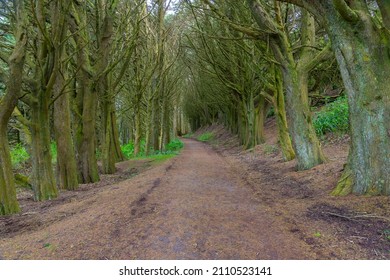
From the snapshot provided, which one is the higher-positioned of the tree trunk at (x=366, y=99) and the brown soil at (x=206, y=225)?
the tree trunk at (x=366, y=99)

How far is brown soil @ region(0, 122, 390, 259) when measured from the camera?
3581 mm

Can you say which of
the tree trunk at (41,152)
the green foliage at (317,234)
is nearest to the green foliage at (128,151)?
the tree trunk at (41,152)

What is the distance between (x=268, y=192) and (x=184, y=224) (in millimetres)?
3277

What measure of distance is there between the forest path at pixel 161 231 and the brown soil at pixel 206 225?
0.01m

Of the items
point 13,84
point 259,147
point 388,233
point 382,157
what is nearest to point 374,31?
point 382,157

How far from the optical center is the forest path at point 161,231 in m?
3.54

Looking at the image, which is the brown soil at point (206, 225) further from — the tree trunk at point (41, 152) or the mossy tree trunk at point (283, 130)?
the mossy tree trunk at point (283, 130)

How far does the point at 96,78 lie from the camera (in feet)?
33.9

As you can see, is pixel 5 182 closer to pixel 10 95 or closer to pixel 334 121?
pixel 10 95

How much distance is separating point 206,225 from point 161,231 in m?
0.71

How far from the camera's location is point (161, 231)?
13.6ft

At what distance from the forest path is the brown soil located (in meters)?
0.01

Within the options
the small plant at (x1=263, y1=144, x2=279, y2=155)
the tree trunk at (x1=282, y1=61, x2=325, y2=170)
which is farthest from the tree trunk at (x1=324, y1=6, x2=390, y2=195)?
the small plant at (x1=263, y1=144, x2=279, y2=155)
